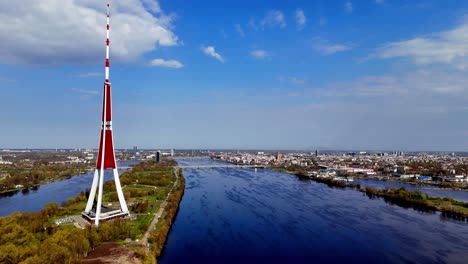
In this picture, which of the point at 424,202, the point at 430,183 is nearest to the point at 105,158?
the point at 424,202

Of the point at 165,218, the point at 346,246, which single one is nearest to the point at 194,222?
the point at 165,218

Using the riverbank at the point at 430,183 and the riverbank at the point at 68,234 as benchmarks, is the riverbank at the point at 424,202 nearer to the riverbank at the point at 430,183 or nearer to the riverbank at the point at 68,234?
the riverbank at the point at 430,183

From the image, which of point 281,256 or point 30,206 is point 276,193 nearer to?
point 281,256

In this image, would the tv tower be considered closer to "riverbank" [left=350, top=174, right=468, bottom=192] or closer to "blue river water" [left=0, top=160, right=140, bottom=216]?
"blue river water" [left=0, top=160, right=140, bottom=216]

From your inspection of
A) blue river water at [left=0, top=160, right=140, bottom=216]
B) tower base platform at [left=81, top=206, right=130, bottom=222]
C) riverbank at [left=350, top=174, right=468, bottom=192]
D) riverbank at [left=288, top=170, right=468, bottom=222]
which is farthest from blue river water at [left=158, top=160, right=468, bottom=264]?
riverbank at [left=350, top=174, right=468, bottom=192]

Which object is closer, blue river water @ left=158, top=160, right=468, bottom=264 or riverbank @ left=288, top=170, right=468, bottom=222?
blue river water @ left=158, top=160, right=468, bottom=264

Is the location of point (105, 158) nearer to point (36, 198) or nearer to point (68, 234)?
point (68, 234)
